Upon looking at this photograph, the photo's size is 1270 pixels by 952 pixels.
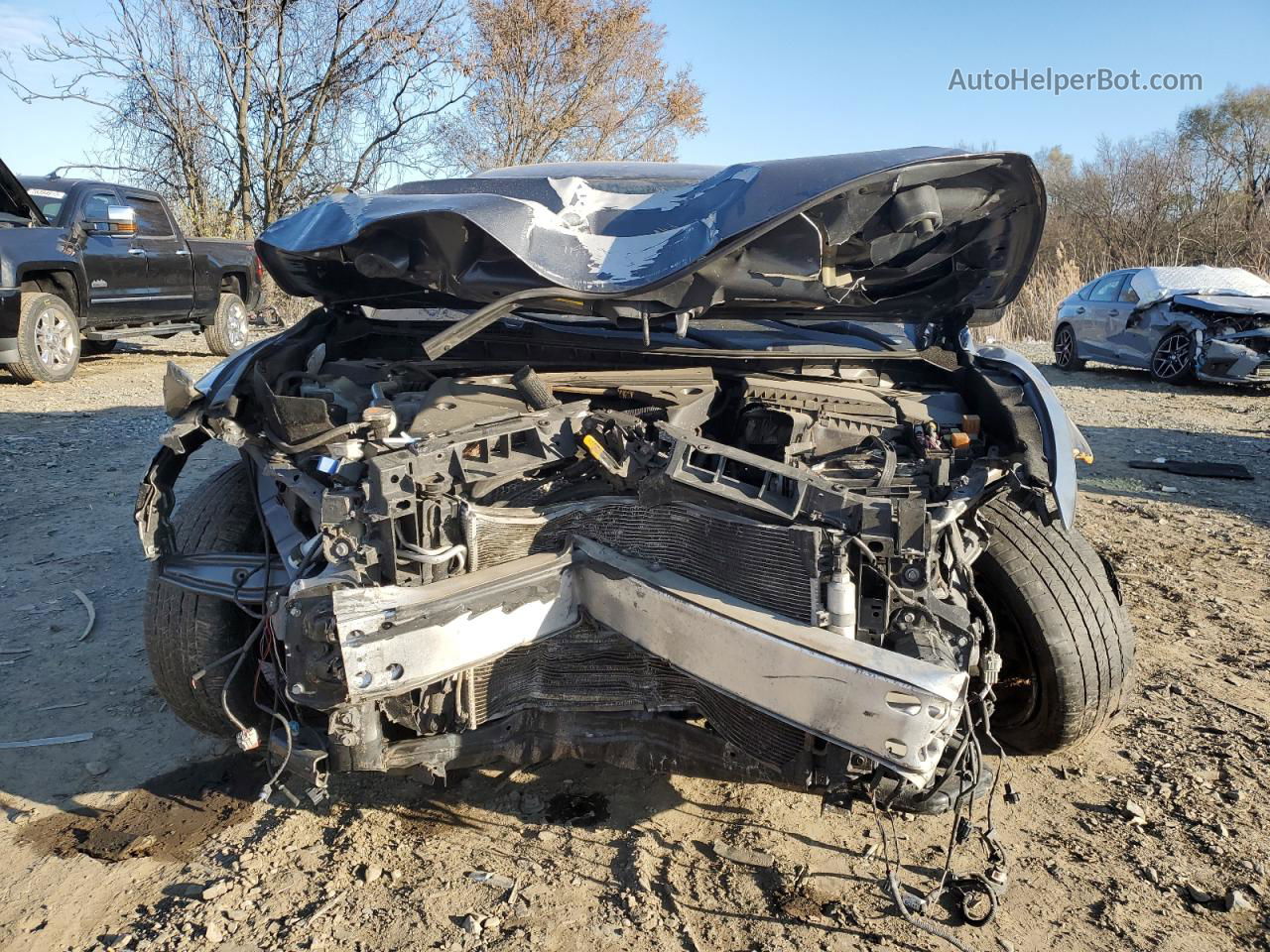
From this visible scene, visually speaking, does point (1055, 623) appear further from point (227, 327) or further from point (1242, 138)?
point (1242, 138)

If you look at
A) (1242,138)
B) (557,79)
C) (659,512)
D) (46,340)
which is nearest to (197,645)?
(659,512)

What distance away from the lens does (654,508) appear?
2291 millimetres

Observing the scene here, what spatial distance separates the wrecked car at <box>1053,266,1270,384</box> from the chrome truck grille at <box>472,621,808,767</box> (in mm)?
9620

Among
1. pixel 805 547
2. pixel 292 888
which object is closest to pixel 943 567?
pixel 805 547

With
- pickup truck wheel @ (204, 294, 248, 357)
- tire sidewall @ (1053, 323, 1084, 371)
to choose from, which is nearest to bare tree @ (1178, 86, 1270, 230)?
tire sidewall @ (1053, 323, 1084, 371)

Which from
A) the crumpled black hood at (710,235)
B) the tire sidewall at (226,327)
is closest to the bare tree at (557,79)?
the tire sidewall at (226,327)

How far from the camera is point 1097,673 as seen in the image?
2617 millimetres

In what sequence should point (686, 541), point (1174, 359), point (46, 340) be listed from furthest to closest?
point (1174, 359), point (46, 340), point (686, 541)

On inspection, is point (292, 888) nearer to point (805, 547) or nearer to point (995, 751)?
point (805, 547)

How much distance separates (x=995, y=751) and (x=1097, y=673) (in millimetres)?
535

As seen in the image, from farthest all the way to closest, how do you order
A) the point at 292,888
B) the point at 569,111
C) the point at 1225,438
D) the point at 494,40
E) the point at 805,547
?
the point at 569,111
the point at 494,40
the point at 1225,438
the point at 292,888
the point at 805,547

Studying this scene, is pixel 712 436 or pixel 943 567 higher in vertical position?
pixel 712 436

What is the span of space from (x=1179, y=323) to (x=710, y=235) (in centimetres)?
976

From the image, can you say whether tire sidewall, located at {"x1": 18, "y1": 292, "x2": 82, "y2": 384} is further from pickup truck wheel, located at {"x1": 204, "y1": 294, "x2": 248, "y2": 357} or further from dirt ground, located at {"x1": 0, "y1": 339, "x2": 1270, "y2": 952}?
dirt ground, located at {"x1": 0, "y1": 339, "x2": 1270, "y2": 952}
